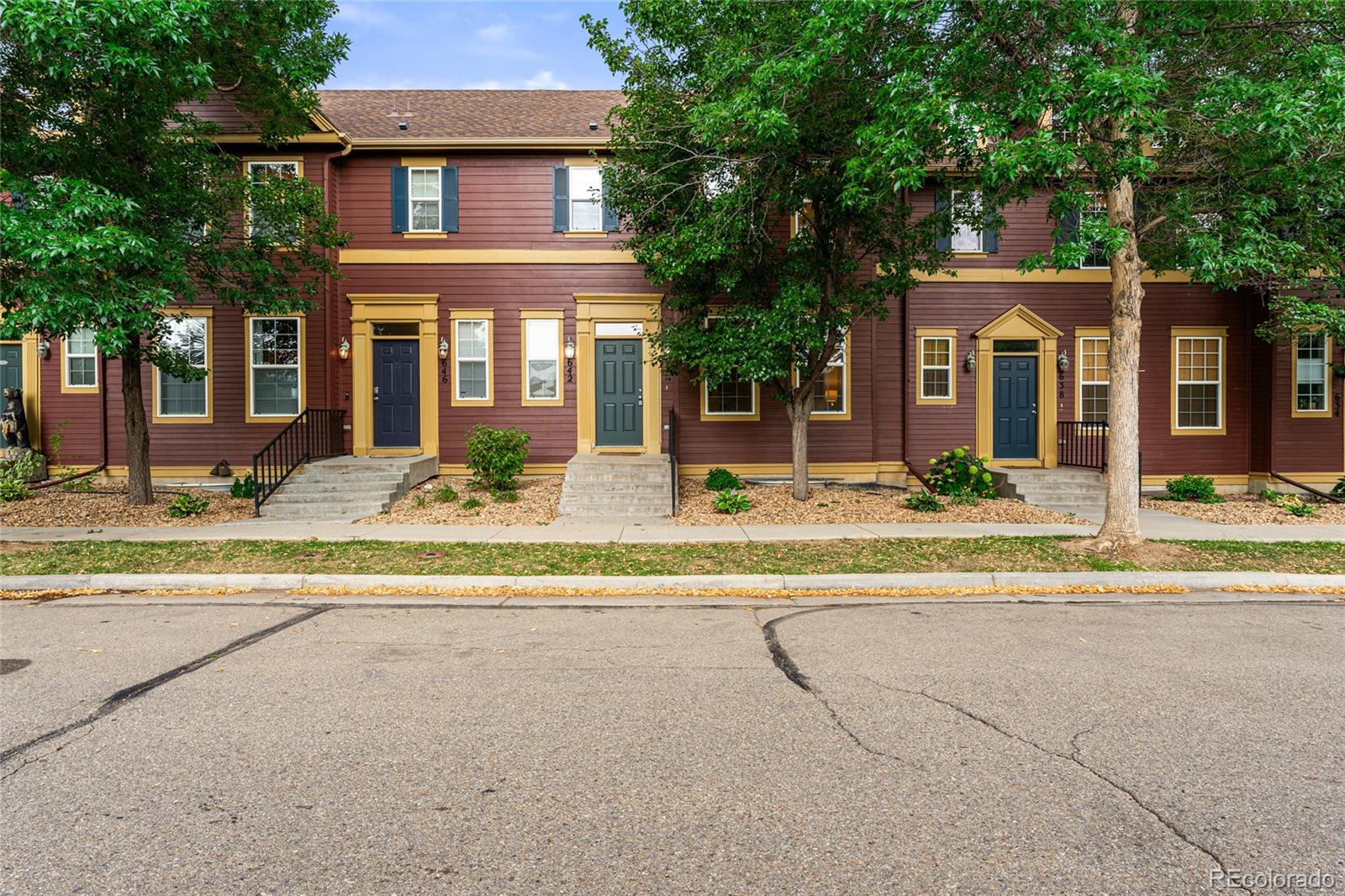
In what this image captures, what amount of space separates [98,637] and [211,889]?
14.2ft

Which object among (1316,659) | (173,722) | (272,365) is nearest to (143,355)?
(272,365)

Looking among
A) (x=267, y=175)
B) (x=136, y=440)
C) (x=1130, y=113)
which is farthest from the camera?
(x=267, y=175)

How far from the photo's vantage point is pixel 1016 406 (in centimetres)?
1543

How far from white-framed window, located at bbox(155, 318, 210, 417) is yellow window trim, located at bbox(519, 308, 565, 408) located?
5.17 m

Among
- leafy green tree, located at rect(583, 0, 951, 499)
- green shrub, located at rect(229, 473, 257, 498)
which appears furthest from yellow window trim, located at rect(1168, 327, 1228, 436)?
green shrub, located at rect(229, 473, 257, 498)

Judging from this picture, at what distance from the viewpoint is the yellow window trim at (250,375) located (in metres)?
14.7

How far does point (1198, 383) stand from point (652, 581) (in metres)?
14.3

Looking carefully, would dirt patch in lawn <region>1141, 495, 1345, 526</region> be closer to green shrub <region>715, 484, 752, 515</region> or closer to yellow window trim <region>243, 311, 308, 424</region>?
green shrub <region>715, 484, 752, 515</region>

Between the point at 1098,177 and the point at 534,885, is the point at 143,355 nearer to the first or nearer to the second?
the point at 534,885

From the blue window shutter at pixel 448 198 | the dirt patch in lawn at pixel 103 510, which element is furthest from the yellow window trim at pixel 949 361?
the dirt patch in lawn at pixel 103 510

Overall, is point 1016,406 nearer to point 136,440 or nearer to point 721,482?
point 721,482

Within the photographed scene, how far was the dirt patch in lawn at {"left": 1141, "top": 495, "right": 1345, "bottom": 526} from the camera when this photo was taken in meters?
11.6

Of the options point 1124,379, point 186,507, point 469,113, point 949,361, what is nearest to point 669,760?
point 1124,379

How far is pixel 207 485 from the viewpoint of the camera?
48.0ft
